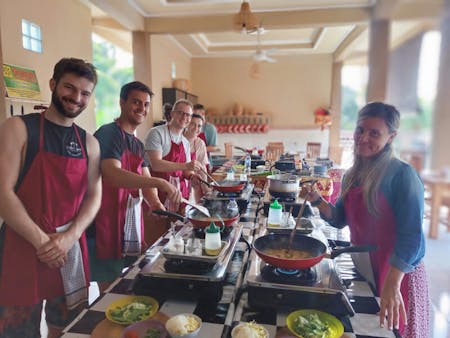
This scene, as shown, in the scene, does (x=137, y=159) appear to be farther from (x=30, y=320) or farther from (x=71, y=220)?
(x=30, y=320)

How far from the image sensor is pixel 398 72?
0.28 metres

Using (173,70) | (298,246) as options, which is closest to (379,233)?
(298,246)

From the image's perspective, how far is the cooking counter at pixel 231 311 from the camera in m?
0.92

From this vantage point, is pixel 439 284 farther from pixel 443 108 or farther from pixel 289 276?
pixel 443 108

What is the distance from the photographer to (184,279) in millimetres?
1031

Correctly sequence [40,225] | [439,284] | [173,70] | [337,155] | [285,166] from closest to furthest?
[40,225] < [439,284] < [285,166] < [337,155] < [173,70]

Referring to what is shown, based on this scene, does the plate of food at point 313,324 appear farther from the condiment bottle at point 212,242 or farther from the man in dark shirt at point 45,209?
the man in dark shirt at point 45,209

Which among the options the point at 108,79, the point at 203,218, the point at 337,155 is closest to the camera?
the point at 203,218

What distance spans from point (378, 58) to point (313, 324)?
0.85 metres

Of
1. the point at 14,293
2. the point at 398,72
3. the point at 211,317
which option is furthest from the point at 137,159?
the point at 398,72

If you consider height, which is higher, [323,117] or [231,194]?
[323,117]

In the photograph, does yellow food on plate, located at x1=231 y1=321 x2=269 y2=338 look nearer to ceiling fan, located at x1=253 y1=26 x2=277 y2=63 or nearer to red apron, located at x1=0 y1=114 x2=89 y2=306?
red apron, located at x1=0 y1=114 x2=89 y2=306

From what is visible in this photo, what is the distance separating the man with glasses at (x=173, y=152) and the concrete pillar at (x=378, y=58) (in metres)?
2.09

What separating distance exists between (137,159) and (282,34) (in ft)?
18.5
